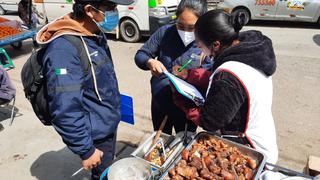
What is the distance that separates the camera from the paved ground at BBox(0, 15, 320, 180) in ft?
11.9

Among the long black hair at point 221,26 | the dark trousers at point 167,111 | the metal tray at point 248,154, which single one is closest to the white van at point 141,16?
the dark trousers at point 167,111

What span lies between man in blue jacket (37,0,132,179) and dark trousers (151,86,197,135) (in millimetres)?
527

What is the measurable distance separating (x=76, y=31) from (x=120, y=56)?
590 cm

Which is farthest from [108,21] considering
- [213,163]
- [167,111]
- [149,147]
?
[213,163]

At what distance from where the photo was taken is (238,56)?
1.65 metres

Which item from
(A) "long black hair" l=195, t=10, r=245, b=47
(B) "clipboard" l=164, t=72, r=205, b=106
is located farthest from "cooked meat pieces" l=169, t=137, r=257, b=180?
(A) "long black hair" l=195, t=10, r=245, b=47

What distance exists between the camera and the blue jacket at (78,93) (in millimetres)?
1791

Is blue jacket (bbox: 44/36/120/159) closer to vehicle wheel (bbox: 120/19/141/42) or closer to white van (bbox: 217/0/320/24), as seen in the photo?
vehicle wheel (bbox: 120/19/141/42)

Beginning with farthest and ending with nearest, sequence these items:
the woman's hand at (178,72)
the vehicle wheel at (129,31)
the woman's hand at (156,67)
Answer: the vehicle wheel at (129,31) → the woman's hand at (156,67) → the woman's hand at (178,72)

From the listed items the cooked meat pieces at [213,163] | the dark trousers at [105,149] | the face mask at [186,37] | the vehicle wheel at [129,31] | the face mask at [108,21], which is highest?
the face mask at [108,21]

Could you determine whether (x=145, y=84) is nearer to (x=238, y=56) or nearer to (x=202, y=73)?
(x=202, y=73)

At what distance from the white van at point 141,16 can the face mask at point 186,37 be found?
5363 millimetres

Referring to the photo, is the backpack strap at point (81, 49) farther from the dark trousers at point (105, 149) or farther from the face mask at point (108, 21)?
the dark trousers at point (105, 149)

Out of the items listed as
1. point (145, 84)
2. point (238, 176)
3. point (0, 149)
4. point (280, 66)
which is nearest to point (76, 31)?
point (238, 176)
